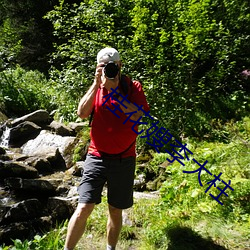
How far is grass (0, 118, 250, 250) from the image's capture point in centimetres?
343

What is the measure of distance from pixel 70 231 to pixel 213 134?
163 inches

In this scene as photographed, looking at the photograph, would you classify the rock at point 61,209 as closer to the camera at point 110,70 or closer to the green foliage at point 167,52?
the green foliage at point 167,52

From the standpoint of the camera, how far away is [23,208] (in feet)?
17.2

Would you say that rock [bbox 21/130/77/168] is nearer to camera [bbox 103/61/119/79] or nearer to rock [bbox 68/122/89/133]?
rock [bbox 68/122/89/133]

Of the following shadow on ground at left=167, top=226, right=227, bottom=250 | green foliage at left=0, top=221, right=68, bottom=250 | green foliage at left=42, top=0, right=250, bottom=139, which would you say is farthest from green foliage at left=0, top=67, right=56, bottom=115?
shadow on ground at left=167, top=226, right=227, bottom=250

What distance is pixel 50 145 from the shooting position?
364 inches

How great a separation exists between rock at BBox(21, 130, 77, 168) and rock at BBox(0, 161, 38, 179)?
104cm

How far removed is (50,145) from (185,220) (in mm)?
6152

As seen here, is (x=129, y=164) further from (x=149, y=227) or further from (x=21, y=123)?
(x=21, y=123)

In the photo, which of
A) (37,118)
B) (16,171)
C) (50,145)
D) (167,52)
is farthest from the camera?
(37,118)

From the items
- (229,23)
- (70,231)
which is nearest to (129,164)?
(70,231)

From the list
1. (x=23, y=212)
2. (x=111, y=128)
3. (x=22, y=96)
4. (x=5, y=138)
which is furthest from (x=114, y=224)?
(x=22, y=96)

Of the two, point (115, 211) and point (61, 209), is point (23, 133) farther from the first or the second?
point (115, 211)

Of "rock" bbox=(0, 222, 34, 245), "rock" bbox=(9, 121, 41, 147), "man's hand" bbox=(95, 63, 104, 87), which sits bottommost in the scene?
"rock" bbox=(0, 222, 34, 245)
